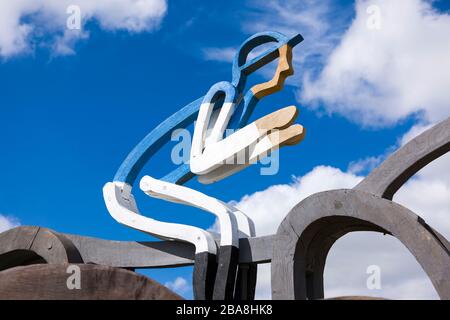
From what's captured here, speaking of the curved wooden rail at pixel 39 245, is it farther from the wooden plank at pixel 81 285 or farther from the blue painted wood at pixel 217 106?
the wooden plank at pixel 81 285

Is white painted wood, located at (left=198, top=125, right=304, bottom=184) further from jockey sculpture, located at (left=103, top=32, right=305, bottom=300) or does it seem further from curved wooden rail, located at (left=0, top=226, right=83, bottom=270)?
curved wooden rail, located at (left=0, top=226, right=83, bottom=270)

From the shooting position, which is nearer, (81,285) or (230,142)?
(81,285)

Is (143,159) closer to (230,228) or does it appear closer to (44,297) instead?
(230,228)

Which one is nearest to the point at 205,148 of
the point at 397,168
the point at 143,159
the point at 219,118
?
the point at 219,118

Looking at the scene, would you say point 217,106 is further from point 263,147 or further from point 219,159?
point 263,147

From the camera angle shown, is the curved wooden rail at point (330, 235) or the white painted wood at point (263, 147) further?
the white painted wood at point (263, 147)

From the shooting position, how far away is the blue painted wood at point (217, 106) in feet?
32.3

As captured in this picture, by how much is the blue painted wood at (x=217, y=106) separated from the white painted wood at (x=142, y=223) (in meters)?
0.23

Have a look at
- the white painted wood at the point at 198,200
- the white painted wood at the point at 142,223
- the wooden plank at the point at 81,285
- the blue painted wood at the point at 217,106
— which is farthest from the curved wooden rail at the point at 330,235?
the wooden plank at the point at 81,285

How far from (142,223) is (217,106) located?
2.18 metres

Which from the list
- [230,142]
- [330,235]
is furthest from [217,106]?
[330,235]

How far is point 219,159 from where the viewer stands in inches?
373

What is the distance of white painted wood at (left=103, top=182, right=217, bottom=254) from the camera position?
927 cm
